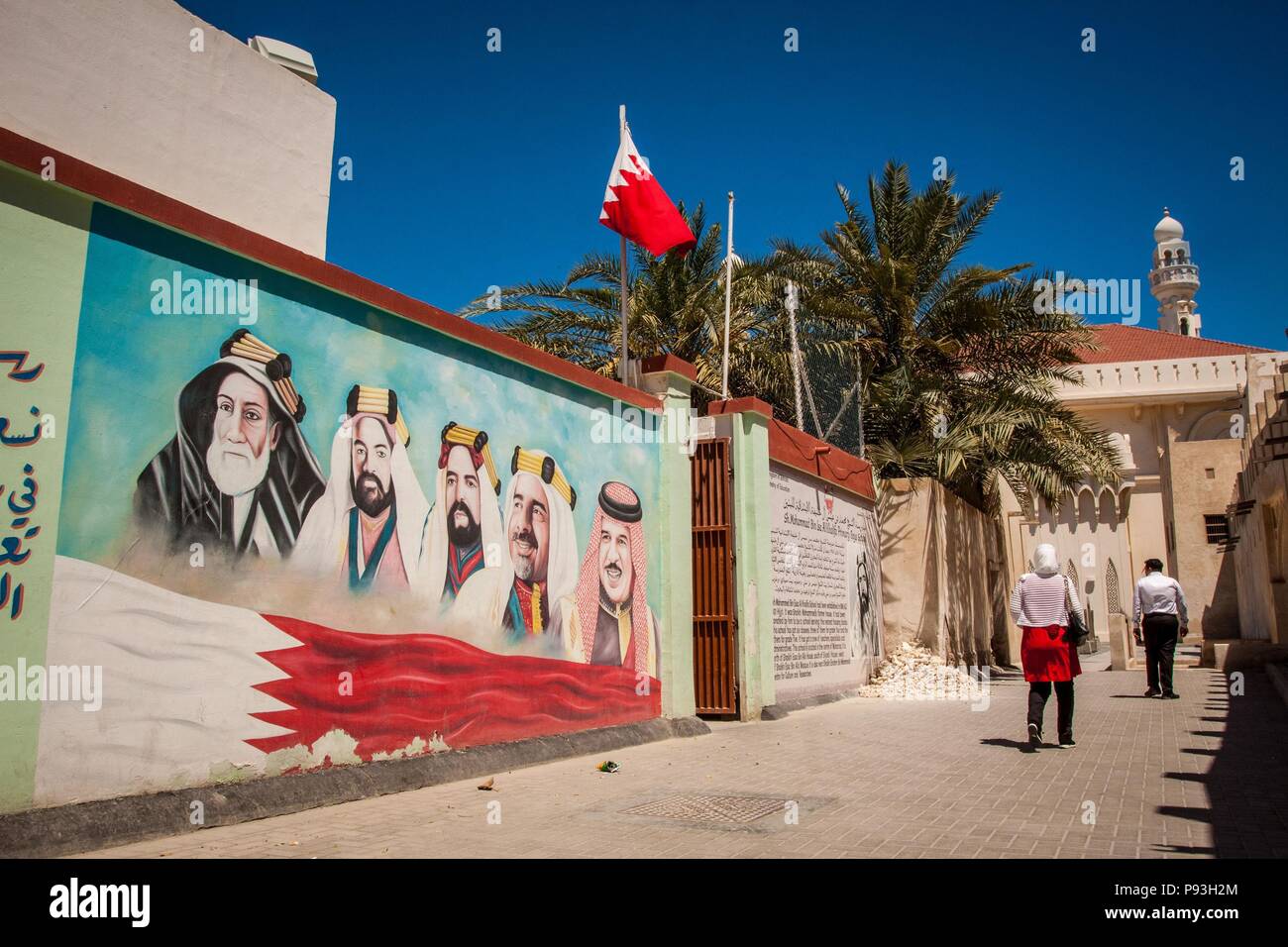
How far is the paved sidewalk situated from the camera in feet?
16.3

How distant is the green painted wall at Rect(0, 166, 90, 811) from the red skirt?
7579mm

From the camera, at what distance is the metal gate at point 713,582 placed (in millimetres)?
11633

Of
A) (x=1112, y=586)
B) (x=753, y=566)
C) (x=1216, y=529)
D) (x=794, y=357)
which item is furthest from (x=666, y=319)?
(x=1112, y=586)

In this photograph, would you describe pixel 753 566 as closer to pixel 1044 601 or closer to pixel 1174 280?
pixel 1044 601

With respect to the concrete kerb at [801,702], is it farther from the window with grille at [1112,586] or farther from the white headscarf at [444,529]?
the window with grille at [1112,586]

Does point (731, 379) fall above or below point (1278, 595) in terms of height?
above

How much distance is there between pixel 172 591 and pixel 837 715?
29.6 feet

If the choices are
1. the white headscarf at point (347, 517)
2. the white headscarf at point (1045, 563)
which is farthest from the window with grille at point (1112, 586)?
the white headscarf at point (347, 517)

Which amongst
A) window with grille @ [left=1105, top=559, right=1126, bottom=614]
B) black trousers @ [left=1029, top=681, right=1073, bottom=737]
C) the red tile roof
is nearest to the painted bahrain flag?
black trousers @ [left=1029, top=681, right=1073, bottom=737]

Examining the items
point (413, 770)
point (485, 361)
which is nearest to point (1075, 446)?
point (485, 361)

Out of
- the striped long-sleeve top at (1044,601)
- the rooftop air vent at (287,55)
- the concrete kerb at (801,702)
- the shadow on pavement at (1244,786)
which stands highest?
the rooftop air vent at (287,55)

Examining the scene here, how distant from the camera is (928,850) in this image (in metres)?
4.86

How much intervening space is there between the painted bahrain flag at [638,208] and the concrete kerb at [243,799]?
5828mm
